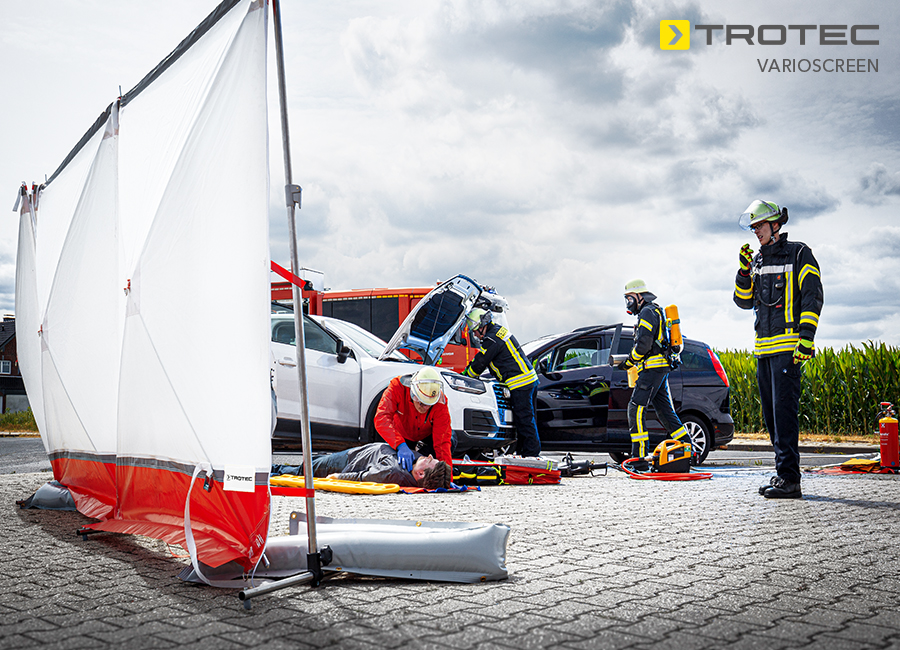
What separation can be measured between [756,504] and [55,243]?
6419 mm

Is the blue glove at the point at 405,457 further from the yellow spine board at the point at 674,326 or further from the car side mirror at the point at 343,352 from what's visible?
the yellow spine board at the point at 674,326

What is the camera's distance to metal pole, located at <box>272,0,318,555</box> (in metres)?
3.57

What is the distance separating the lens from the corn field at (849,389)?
701 inches

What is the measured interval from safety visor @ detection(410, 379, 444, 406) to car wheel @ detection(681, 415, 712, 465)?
5033 millimetres

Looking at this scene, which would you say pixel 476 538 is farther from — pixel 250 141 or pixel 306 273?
pixel 306 273

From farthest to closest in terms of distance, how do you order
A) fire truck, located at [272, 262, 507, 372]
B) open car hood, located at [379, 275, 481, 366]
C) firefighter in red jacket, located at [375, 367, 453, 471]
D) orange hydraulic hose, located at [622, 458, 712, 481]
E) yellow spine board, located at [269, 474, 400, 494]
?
fire truck, located at [272, 262, 507, 372]
open car hood, located at [379, 275, 481, 366]
orange hydraulic hose, located at [622, 458, 712, 481]
firefighter in red jacket, located at [375, 367, 453, 471]
yellow spine board, located at [269, 474, 400, 494]

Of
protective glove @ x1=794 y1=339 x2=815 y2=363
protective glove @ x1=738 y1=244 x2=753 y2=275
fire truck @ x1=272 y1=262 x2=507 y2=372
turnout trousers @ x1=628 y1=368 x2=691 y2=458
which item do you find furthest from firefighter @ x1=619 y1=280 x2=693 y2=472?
fire truck @ x1=272 y1=262 x2=507 y2=372

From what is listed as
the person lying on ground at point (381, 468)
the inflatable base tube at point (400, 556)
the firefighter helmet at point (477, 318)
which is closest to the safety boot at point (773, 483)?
the person lying on ground at point (381, 468)

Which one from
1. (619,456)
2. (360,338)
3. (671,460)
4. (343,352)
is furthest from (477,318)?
(619,456)

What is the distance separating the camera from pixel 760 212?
6949 millimetres

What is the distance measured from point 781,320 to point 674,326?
263 centimetres

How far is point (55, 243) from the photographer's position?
6719 mm

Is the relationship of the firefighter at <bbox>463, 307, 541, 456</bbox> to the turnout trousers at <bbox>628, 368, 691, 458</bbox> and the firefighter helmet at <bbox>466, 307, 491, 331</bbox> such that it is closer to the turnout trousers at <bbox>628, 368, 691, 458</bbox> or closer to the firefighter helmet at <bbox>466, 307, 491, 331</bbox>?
the firefighter helmet at <bbox>466, 307, 491, 331</bbox>

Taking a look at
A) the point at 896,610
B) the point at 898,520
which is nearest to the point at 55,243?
the point at 896,610
